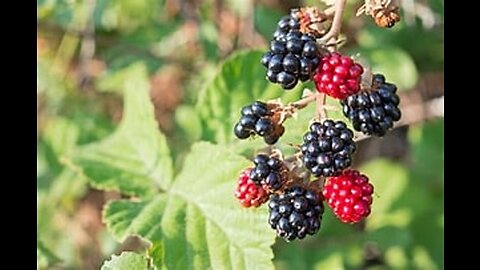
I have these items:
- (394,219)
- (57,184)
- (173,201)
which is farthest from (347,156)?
(57,184)

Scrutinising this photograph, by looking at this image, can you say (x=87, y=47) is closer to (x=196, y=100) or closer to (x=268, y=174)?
(x=196, y=100)

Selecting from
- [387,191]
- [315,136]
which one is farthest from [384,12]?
[387,191]

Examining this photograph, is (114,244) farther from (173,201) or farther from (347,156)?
(347,156)

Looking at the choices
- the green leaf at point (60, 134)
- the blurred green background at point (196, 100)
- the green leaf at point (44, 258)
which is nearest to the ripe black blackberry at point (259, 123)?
the green leaf at point (44, 258)

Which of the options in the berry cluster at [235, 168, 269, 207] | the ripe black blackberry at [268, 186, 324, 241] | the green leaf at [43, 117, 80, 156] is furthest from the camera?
the green leaf at [43, 117, 80, 156]

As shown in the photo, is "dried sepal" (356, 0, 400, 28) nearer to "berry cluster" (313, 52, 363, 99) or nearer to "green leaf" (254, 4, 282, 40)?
"berry cluster" (313, 52, 363, 99)

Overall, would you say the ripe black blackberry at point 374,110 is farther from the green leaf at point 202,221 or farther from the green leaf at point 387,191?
the green leaf at point 387,191

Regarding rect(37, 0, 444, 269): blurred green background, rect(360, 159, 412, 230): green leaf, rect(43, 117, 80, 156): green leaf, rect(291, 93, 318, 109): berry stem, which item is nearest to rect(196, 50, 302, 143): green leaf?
rect(37, 0, 444, 269): blurred green background
